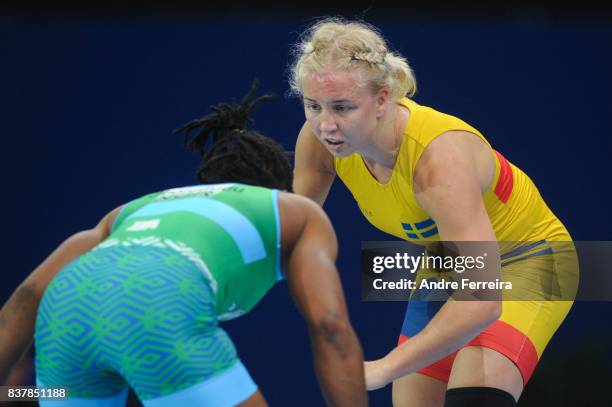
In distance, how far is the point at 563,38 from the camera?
4438 mm

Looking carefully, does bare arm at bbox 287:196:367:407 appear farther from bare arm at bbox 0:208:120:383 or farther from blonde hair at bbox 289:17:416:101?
blonde hair at bbox 289:17:416:101

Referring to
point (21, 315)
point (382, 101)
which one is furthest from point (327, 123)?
point (21, 315)

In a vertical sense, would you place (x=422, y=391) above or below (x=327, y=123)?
below

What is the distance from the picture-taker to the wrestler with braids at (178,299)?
1742 millimetres

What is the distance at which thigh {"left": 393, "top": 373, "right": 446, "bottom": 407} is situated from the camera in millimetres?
2820

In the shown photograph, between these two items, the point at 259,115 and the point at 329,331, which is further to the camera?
the point at 259,115

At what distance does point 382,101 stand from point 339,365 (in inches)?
34.2

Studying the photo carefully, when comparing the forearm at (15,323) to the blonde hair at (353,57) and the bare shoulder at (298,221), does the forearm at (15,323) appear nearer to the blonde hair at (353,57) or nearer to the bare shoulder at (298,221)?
the bare shoulder at (298,221)

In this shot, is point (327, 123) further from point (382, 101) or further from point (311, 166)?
point (311, 166)

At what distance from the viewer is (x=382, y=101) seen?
2492 millimetres

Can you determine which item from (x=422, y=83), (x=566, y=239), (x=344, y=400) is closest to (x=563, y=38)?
(x=422, y=83)

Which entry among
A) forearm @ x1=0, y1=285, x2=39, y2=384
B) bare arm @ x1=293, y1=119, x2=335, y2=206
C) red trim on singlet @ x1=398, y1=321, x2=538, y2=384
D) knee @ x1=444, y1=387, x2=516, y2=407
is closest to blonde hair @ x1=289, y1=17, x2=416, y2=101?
bare arm @ x1=293, y1=119, x2=335, y2=206

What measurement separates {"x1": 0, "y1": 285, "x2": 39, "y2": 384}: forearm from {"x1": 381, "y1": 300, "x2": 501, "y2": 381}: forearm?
857 mm

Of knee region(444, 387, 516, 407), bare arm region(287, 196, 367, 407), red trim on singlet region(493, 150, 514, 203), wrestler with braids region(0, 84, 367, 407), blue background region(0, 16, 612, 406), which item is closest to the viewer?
wrestler with braids region(0, 84, 367, 407)
